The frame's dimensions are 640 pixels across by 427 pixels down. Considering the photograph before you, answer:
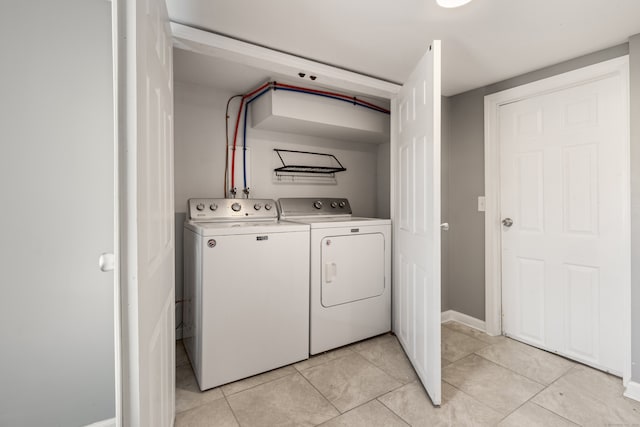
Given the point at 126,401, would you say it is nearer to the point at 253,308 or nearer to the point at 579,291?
the point at 253,308

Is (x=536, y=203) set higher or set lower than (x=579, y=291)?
higher

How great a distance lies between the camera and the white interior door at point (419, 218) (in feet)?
5.54

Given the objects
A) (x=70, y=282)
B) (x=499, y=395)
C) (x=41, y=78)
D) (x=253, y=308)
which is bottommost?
(x=499, y=395)

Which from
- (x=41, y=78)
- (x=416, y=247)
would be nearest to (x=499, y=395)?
(x=416, y=247)

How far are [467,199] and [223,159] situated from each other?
2205mm

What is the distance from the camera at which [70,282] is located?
1478 millimetres

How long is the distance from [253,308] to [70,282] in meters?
0.96

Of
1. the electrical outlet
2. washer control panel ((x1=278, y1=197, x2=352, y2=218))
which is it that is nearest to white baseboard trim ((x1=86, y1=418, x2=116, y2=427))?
washer control panel ((x1=278, y1=197, x2=352, y2=218))

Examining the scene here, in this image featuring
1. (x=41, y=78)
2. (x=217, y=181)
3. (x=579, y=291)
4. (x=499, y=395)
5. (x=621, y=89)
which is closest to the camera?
(x=41, y=78)

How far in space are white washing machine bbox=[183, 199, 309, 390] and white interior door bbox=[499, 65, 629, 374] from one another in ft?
5.83

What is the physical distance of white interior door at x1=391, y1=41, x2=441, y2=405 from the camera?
1688mm

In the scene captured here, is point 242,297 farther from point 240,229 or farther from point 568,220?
point 568,220

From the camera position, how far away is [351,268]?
93.9 inches

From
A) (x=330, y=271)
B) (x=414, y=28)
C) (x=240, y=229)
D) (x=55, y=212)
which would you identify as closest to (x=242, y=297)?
(x=240, y=229)
